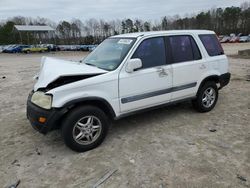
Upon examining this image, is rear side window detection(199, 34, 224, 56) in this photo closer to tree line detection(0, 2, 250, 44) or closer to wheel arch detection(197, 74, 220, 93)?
wheel arch detection(197, 74, 220, 93)

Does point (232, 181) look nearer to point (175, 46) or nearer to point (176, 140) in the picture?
point (176, 140)

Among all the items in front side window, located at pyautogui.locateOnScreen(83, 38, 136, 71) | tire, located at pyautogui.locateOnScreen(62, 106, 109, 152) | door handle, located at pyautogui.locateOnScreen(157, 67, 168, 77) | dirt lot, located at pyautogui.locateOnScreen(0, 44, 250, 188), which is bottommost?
dirt lot, located at pyautogui.locateOnScreen(0, 44, 250, 188)

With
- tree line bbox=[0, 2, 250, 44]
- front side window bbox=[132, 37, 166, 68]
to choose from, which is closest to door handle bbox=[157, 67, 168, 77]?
front side window bbox=[132, 37, 166, 68]

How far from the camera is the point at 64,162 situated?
3447mm

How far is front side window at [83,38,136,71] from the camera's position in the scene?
4.02m

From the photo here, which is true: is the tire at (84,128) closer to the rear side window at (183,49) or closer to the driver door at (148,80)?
the driver door at (148,80)

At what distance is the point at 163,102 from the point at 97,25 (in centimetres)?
6729

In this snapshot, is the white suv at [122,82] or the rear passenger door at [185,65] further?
the rear passenger door at [185,65]

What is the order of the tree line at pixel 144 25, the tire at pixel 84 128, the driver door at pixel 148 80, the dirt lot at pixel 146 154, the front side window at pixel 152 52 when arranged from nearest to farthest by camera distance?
the dirt lot at pixel 146 154 → the tire at pixel 84 128 → the driver door at pixel 148 80 → the front side window at pixel 152 52 → the tree line at pixel 144 25

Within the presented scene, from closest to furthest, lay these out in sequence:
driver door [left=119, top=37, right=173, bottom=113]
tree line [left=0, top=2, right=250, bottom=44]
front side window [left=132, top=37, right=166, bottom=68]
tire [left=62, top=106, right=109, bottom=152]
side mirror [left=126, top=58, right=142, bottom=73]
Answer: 1. tire [left=62, top=106, right=109, bottom=152]
2. side mirror [left=126, top=58, right=142, bottom=73]
3. driver door [left=119, top=37, right=173, bottom=113]
4. front side window [left=132, top=37, right=166, bottom=68]
5. tree line [left=0, top=2, right=250, bottom=44]

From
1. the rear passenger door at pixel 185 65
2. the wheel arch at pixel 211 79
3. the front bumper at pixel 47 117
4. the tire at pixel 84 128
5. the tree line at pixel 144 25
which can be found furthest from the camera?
the tree line at pixel 144 25

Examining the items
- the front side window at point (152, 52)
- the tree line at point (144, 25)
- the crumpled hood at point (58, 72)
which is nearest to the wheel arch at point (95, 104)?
the crumpled hood at point (58, 72)

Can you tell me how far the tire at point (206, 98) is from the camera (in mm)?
5027

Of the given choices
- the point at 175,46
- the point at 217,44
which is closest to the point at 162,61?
the point at 175,46
